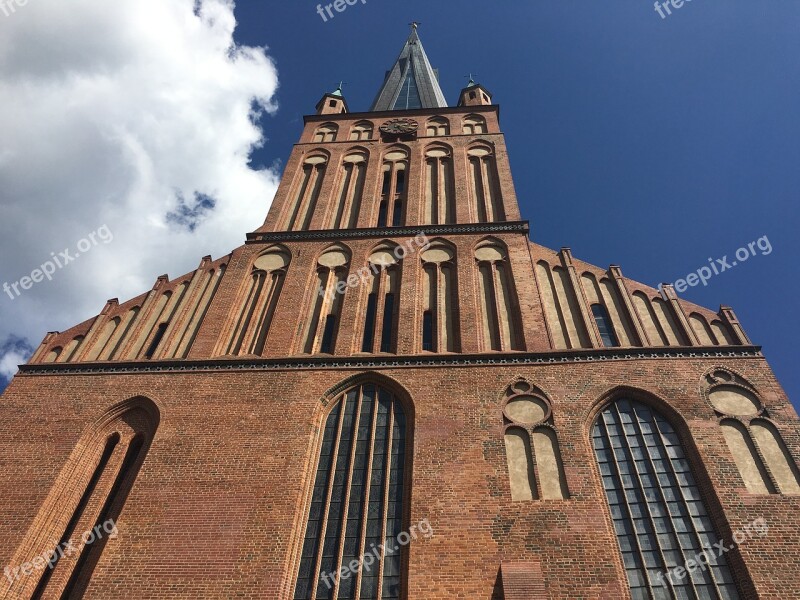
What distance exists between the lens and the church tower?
905 cm

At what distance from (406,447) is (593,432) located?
11.0 feet

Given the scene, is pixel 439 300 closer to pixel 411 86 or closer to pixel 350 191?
pixel 350 191

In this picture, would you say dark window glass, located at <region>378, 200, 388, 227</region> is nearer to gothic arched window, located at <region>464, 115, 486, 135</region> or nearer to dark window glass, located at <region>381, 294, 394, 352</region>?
dark window glass, located at <region>381, 294, 394, 352</region>

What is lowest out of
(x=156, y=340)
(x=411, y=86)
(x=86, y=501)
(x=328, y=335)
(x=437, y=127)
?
(x=86, y=501)

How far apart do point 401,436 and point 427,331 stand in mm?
2817

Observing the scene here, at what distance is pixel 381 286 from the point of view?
46.6 ft

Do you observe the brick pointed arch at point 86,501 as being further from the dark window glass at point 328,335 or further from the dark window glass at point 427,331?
the dark window glass at point 427,331

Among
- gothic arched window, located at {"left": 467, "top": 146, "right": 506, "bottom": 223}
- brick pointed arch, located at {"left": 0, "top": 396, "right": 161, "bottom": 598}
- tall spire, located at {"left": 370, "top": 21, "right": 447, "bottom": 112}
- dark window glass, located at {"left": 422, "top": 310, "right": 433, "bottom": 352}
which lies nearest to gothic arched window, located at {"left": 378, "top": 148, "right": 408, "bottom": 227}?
gothic arched window, located at {"left": 467, "top": 146, "right": 506, "bottom": 223}

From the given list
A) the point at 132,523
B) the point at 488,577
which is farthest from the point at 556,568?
the point at 132,523

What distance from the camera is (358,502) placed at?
10156mm

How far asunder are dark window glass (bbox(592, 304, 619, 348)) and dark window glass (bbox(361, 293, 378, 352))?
4782mm

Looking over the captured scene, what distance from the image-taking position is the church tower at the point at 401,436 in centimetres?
905

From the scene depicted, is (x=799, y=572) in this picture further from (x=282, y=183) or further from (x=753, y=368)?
(x=282, y=183)

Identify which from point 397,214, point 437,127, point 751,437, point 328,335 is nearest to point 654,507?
point 751,437
